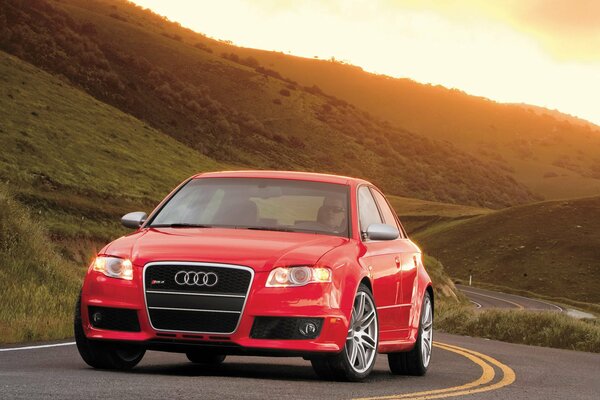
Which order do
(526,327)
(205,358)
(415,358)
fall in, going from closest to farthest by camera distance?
1. (205,358)
2. (415,358)
3. (526,327)

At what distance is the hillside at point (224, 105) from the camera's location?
105 metres

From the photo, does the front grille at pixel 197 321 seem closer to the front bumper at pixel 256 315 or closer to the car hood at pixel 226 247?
the front bumper at pixel 256 315

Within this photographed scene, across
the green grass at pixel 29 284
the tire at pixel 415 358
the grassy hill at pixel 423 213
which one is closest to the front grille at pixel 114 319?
the tire at pixel 415 358

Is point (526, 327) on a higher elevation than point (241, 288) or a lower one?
lower

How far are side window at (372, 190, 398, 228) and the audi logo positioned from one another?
10.4 ft

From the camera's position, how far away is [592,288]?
103250mm

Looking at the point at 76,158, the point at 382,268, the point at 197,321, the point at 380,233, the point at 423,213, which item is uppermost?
the point at 380,233

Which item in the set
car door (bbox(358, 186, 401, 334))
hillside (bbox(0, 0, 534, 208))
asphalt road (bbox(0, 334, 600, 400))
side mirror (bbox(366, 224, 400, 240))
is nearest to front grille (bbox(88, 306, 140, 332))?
asphalt road (bbox(0, 334, 600, 400))

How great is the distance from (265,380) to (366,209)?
228 cm

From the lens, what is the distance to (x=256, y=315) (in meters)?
9.13

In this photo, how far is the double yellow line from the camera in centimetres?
912

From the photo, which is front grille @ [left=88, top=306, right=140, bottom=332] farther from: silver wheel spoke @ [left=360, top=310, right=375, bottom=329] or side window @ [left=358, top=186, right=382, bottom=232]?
side window @ [left=358, top=186, right=382, bottom=232]

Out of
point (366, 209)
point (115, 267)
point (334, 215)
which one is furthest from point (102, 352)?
point (366, 209)

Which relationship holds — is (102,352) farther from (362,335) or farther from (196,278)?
(362,335)
